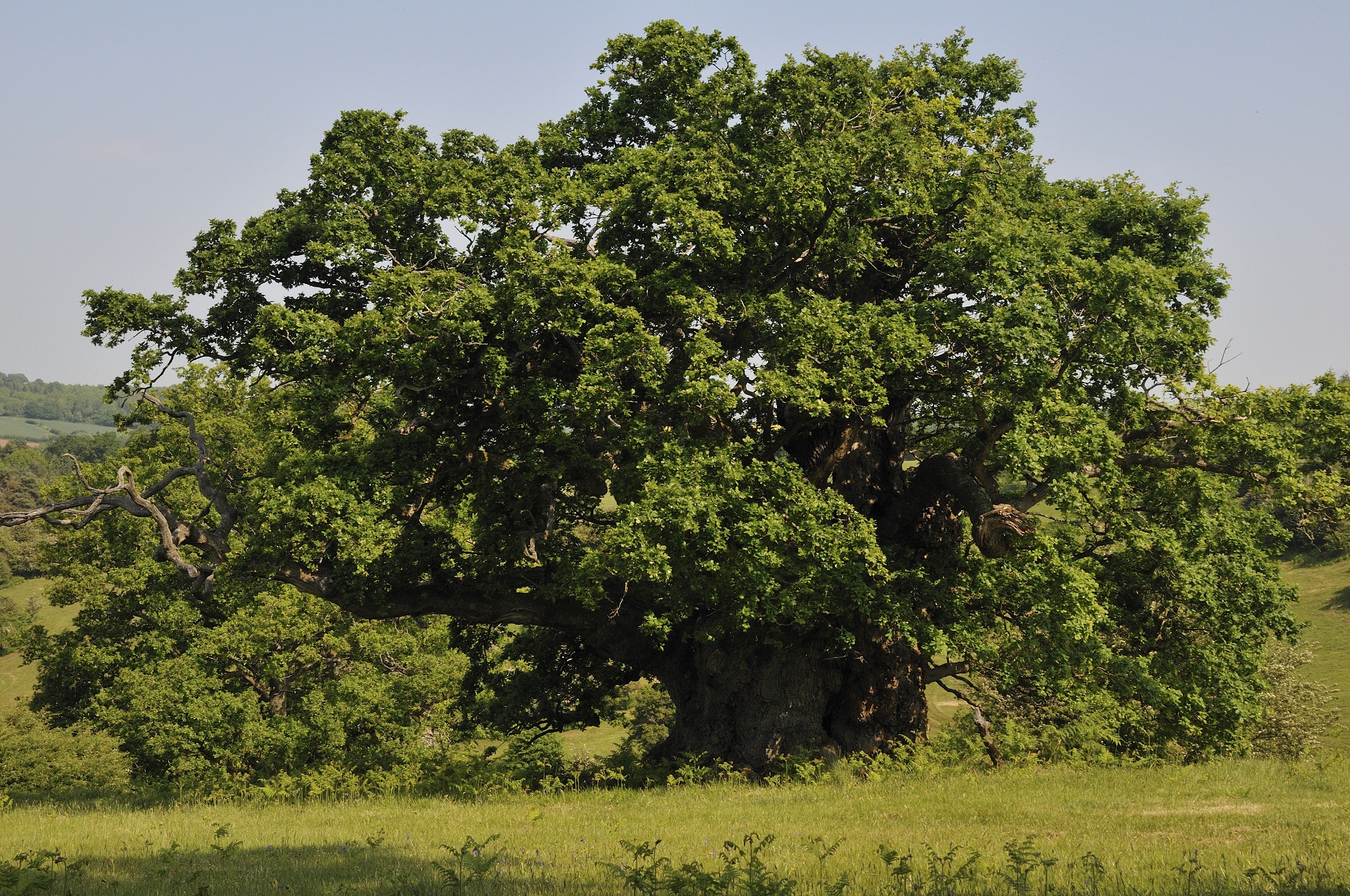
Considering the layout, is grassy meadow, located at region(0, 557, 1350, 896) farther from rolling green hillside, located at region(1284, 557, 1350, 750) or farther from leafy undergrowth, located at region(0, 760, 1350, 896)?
rolling green hillside, located at region(1284, 557, 1350, 750)

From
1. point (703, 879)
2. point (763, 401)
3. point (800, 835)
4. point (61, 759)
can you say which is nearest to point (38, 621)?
point (61, 759)

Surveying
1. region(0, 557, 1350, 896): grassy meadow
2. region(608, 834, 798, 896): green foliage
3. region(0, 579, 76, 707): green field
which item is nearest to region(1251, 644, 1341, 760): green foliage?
region(0, 557, 1350, 896): grassy meadow

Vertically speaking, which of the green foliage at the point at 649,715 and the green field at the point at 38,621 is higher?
the green foliage at the point at 649,715

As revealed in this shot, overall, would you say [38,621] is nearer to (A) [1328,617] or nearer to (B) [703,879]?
(B) [703,879]

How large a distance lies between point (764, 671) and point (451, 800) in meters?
7.32

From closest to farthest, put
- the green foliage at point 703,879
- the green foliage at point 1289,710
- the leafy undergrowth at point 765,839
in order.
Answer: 1. the green foliage at point 703,879
2. the leafy undergrowth at point 765,839
3. the green foliage at point 1289,710

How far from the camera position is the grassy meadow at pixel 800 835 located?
806 cm

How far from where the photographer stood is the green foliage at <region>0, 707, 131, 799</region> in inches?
1238

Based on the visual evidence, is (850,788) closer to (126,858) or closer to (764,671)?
(764,671)

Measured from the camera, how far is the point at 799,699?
2022cm

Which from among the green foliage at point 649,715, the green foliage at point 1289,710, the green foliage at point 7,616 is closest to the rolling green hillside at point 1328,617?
the green foliage at point 1289,710

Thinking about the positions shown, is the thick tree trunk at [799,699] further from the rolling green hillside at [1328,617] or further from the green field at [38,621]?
the green field at [38,621]

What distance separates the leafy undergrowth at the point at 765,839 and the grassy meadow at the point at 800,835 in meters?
0.04

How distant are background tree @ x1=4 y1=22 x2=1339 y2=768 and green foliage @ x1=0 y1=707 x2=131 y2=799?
57.2 ft
